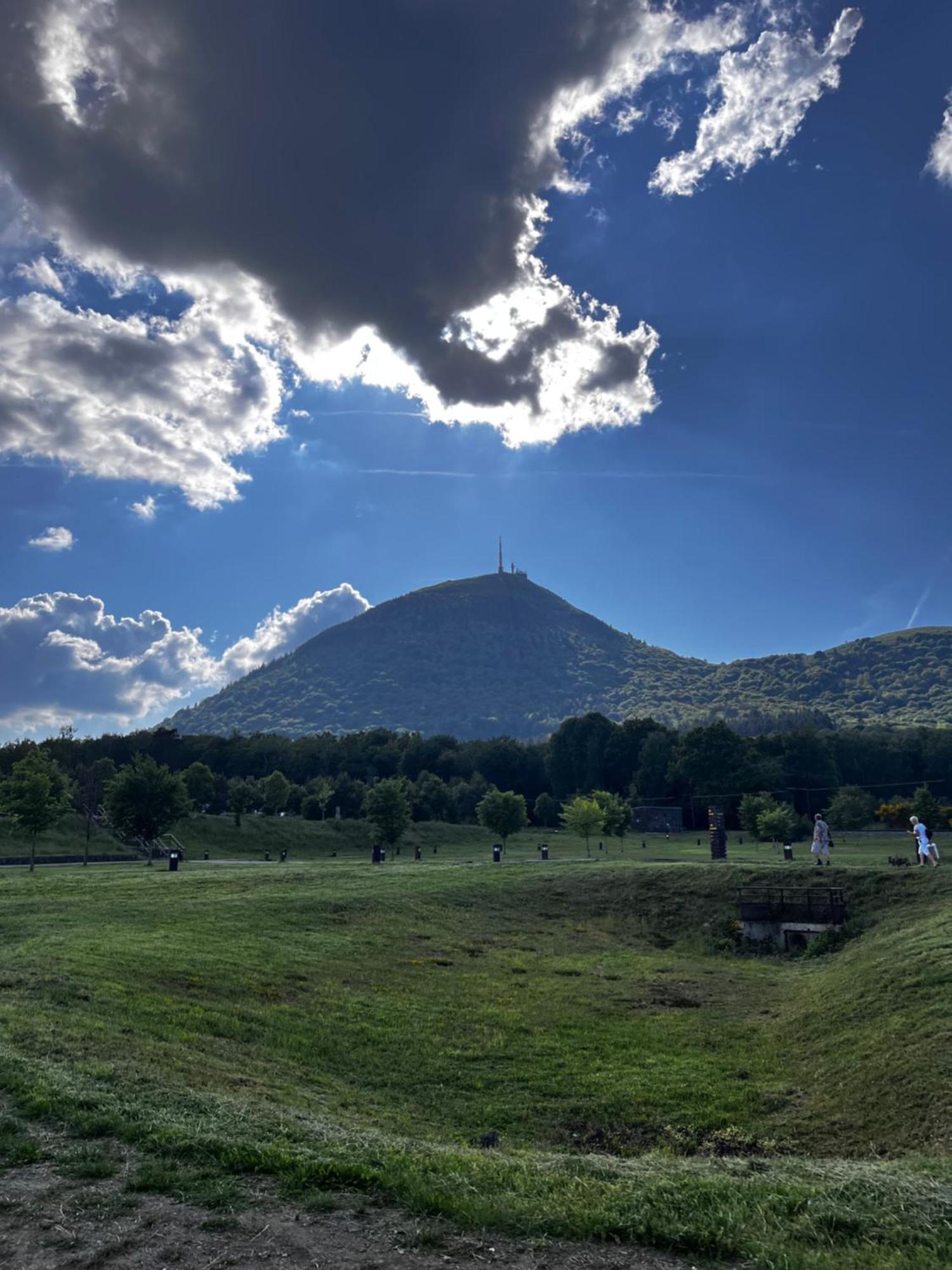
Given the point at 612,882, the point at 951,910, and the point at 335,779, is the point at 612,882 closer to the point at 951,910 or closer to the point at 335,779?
the point at 951,910

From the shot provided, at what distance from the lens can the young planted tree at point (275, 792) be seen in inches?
3674

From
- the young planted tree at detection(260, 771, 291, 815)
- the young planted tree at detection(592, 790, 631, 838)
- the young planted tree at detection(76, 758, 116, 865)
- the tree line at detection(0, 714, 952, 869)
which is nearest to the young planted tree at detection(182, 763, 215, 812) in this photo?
Result: the tree line at detection(0, 714, 952, 869)

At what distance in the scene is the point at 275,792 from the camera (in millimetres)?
93375

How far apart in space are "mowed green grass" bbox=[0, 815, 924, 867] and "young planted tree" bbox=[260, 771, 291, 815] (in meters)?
2.37

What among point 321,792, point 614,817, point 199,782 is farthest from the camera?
point 321,792

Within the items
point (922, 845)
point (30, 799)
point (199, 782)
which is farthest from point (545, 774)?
point (922, 845)

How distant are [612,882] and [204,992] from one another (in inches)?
930

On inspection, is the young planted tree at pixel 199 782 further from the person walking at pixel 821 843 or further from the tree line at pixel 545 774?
the person walking at pixel 821 843

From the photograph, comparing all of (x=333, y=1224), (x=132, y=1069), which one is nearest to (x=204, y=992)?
(x=132, y=1069)

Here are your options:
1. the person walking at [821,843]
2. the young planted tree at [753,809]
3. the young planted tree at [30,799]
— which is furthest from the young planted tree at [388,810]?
the person walking at [821,843]

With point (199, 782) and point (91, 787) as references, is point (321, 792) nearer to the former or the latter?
point (199, 782)

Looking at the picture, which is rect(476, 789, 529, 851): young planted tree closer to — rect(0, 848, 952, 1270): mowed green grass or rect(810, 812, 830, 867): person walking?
rect(0, 848, 952, 1270): mowed green grass

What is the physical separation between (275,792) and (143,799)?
119ft

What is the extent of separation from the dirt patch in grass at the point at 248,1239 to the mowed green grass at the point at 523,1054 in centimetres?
41
